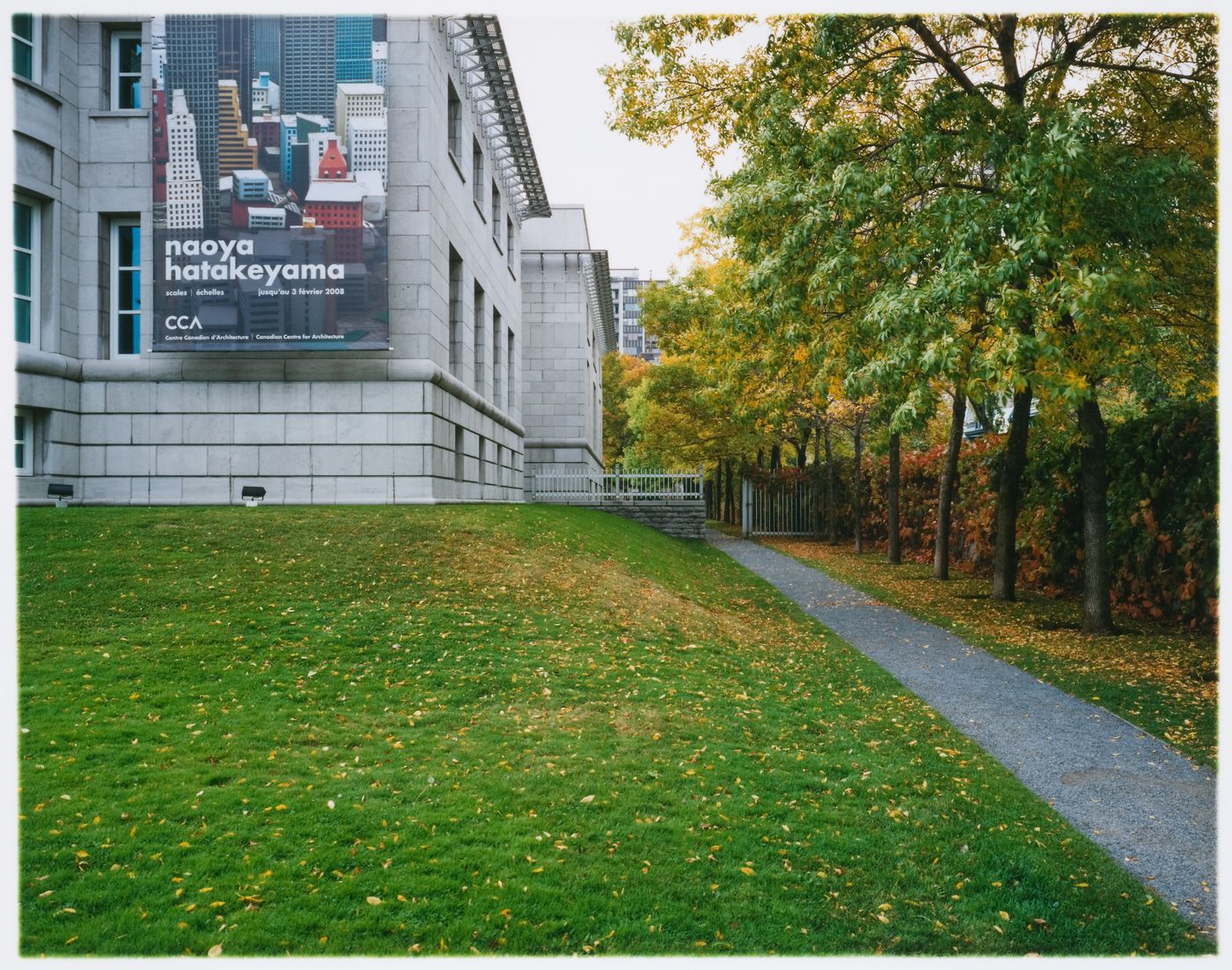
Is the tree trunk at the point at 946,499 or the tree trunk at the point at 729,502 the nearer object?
the tree trunk at the point at 946,499

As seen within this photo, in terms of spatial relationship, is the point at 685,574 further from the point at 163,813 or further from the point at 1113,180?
the point at 163,813

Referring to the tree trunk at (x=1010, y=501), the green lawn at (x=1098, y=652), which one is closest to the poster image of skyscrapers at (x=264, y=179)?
the tree trunk at (x=1010, y=501)

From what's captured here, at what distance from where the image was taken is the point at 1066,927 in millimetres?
4023

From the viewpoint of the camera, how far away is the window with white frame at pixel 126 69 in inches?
633

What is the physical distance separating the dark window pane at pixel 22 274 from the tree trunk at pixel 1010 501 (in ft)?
52.3

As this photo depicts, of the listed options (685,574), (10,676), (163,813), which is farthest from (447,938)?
(685,574)

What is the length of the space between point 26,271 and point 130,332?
1.85 meters

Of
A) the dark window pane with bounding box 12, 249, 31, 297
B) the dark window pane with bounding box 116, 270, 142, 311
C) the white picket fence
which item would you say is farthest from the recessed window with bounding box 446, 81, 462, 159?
the white picket fence

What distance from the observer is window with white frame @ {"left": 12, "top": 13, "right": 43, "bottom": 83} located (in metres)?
14.8

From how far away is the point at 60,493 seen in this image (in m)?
15.3

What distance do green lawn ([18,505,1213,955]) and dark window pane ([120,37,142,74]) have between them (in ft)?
34.1

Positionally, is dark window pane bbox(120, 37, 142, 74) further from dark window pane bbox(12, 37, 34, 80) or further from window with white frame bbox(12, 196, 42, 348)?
window with white frame bbox(12, 196, 42, 348)

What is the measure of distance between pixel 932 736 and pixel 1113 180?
6182 millimetres

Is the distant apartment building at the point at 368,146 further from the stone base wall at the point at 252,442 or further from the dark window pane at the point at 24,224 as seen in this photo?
the dark window pane at the point at 24,224
